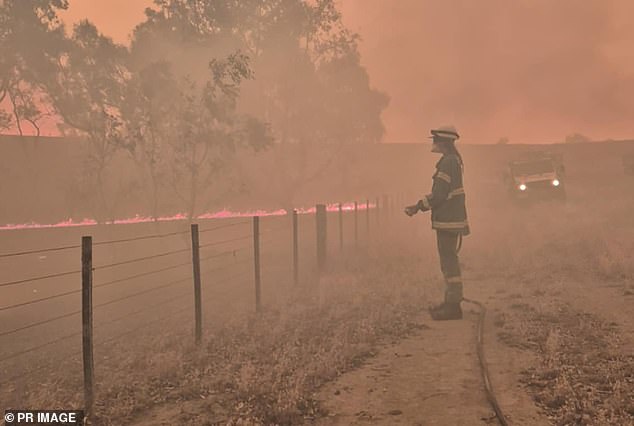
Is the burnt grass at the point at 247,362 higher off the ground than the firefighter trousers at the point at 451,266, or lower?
lower

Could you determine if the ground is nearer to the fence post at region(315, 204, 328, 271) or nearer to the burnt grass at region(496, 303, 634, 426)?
Answer: the burnt grass at region(496, 303, 634, 426)

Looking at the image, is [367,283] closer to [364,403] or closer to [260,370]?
[260,370]

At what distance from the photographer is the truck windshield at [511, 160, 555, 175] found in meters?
27.3

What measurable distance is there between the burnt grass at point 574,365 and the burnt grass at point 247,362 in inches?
59.4

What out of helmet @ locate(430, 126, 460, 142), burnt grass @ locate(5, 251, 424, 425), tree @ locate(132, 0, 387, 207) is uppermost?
tree @ locate(132, 0, 387, 207)

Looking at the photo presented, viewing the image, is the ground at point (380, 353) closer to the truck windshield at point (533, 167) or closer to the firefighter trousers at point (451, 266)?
the firefighter trousers at point (451, 266)

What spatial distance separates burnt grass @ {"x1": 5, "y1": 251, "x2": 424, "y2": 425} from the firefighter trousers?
648 mm

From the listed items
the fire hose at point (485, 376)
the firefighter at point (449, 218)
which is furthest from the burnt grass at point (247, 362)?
the fire hose at point (485, 376)

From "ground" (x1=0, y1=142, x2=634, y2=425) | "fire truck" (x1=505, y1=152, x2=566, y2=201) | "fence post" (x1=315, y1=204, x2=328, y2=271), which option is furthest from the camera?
"fire truck" (x1=505, y1=152, x2=566, y2=201)

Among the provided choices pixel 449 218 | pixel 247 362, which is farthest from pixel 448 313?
pixel 247 362

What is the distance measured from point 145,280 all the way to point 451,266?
→ 44.3 feet

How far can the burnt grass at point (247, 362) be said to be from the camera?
4926 millimetres

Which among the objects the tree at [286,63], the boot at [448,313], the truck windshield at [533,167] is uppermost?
the tree at [286,63]

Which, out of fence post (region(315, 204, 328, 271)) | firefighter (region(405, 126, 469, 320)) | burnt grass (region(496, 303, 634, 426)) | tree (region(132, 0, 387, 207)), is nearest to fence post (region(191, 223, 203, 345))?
firefighter (region(405, 126, 469, 320))
